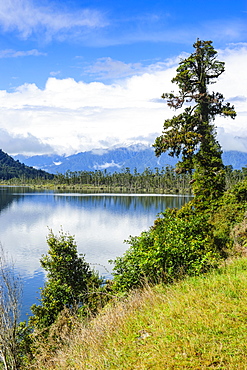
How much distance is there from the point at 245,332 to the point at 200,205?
65.4 feet

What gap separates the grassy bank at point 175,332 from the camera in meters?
5.35

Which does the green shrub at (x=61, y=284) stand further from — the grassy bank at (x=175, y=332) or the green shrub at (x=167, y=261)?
the grassy bank at (x=175, y=332)

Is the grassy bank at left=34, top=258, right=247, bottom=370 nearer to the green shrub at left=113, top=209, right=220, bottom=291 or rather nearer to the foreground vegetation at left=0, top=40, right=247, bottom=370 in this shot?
the foreground vegetation at left=0, top=40, right=247, bottom=370

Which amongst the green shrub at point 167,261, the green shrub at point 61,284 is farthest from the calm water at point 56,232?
the green shrub at point 167,261

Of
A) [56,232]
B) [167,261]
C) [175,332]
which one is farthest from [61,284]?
[56,232]

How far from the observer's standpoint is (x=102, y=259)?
35.9m

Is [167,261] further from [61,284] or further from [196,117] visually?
[196,117]

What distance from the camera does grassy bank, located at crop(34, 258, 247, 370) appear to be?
211 inches

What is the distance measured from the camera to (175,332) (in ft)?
20.2

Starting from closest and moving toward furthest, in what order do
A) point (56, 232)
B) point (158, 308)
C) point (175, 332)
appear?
point (175, 332) → point (158, 308) → point (56, 232)

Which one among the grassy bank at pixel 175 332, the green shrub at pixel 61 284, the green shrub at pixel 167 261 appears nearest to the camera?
the grassy bank at pixel 175 332

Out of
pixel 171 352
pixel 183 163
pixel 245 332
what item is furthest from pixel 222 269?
pixel 183 163

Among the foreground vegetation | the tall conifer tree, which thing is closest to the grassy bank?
the foreground vegetation

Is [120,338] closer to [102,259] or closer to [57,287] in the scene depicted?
[57,287]
